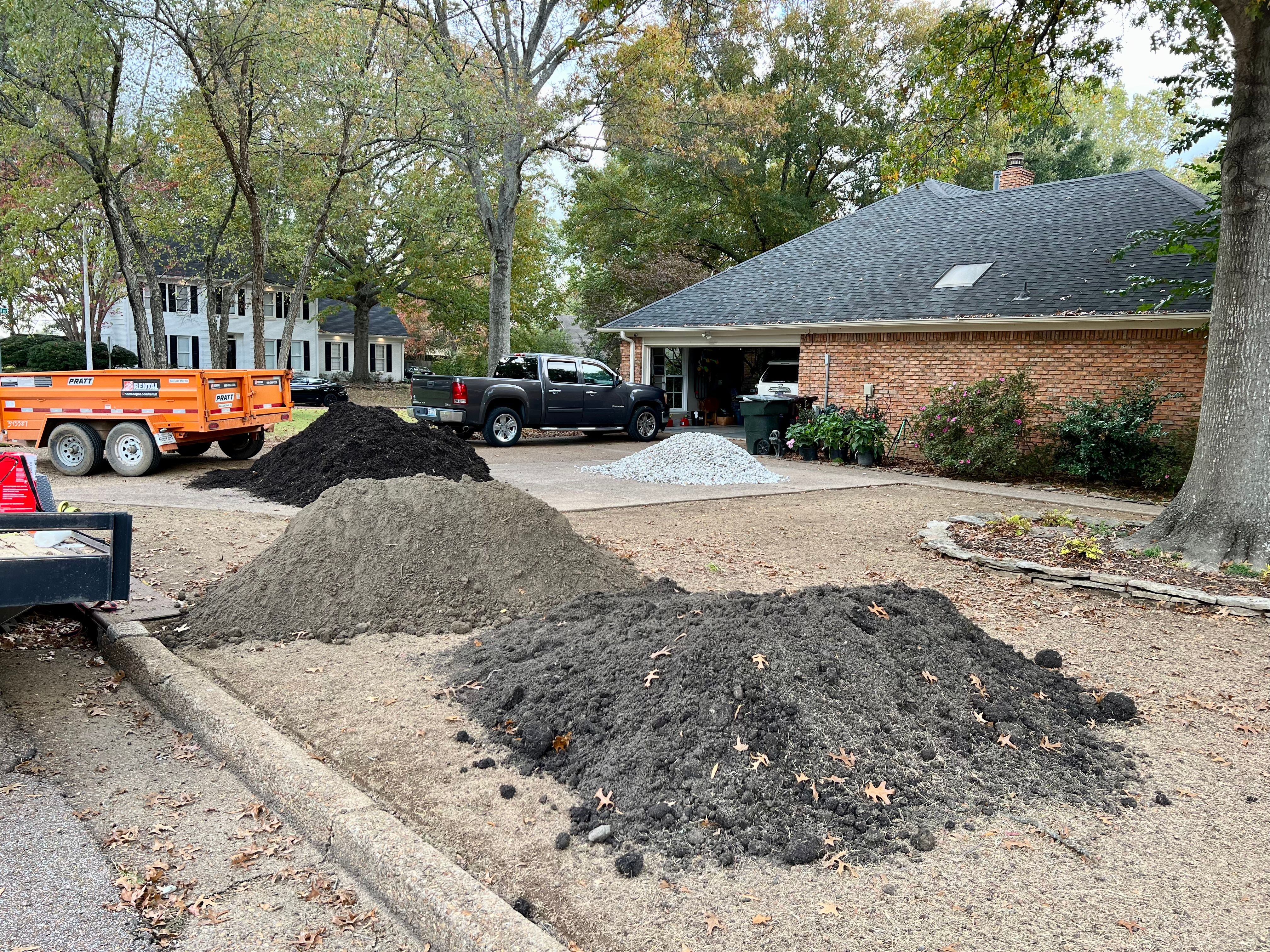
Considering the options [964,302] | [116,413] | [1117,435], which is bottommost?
[116,413]

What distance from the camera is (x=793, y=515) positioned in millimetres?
10453

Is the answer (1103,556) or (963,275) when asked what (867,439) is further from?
(1103,556)

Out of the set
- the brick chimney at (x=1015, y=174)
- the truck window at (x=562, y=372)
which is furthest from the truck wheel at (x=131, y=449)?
the brick chimney at (x=1015, y=174)

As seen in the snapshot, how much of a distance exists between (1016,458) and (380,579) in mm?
11161

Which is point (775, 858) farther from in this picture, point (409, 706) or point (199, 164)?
point (199, 164)

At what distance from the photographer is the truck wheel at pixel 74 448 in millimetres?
11891

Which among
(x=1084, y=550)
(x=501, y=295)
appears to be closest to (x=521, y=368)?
(x=501, y=295)

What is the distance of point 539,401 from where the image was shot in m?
18.3

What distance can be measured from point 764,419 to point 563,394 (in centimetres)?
422

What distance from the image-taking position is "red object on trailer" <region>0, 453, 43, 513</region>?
521 centimetres

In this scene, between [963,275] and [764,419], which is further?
[764,419]

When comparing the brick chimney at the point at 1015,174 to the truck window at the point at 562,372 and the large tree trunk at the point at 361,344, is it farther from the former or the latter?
the large tree trunk at the point at 361,344

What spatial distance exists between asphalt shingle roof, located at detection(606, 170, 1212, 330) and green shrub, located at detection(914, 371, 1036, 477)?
1.40 meters

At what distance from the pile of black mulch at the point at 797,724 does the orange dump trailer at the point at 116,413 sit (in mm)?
8965
